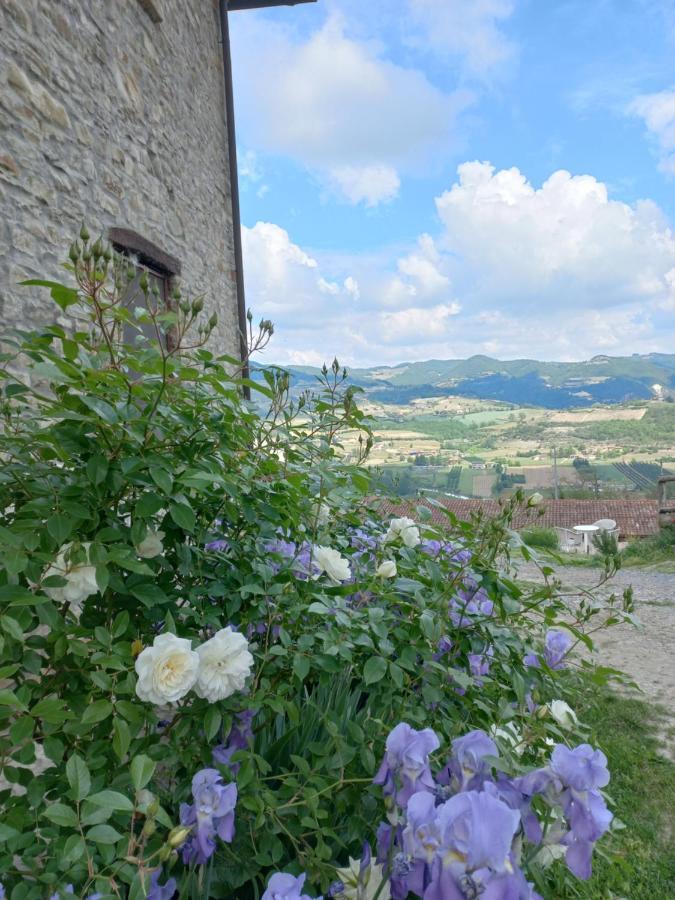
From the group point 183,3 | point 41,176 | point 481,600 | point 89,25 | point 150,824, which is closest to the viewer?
point 150,824

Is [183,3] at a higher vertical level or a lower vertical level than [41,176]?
higher

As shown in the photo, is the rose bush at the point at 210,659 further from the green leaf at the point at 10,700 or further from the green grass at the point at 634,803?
the green grass at the point at 634,803

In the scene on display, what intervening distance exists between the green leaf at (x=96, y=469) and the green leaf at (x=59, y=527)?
0.26 ft

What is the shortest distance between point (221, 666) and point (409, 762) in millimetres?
334

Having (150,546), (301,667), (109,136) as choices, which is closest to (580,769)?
(301,667)

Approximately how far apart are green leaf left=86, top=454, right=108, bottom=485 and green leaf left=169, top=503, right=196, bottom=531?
0.13m

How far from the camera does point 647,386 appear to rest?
6153cm

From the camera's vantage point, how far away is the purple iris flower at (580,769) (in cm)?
76

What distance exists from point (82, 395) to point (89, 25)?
3817 mm

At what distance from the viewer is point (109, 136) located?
3.71 metres

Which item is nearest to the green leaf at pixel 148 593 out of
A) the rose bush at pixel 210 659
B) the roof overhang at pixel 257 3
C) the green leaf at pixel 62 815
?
the rose bush at pixel 210 659

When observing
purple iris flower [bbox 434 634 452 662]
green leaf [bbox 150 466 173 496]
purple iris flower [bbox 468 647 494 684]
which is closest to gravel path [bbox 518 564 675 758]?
purple iris flower [bbox 468 647 494 684]

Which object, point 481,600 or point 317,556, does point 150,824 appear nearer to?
point 317,556

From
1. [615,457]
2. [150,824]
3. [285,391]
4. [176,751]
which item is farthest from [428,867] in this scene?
[615,457]
